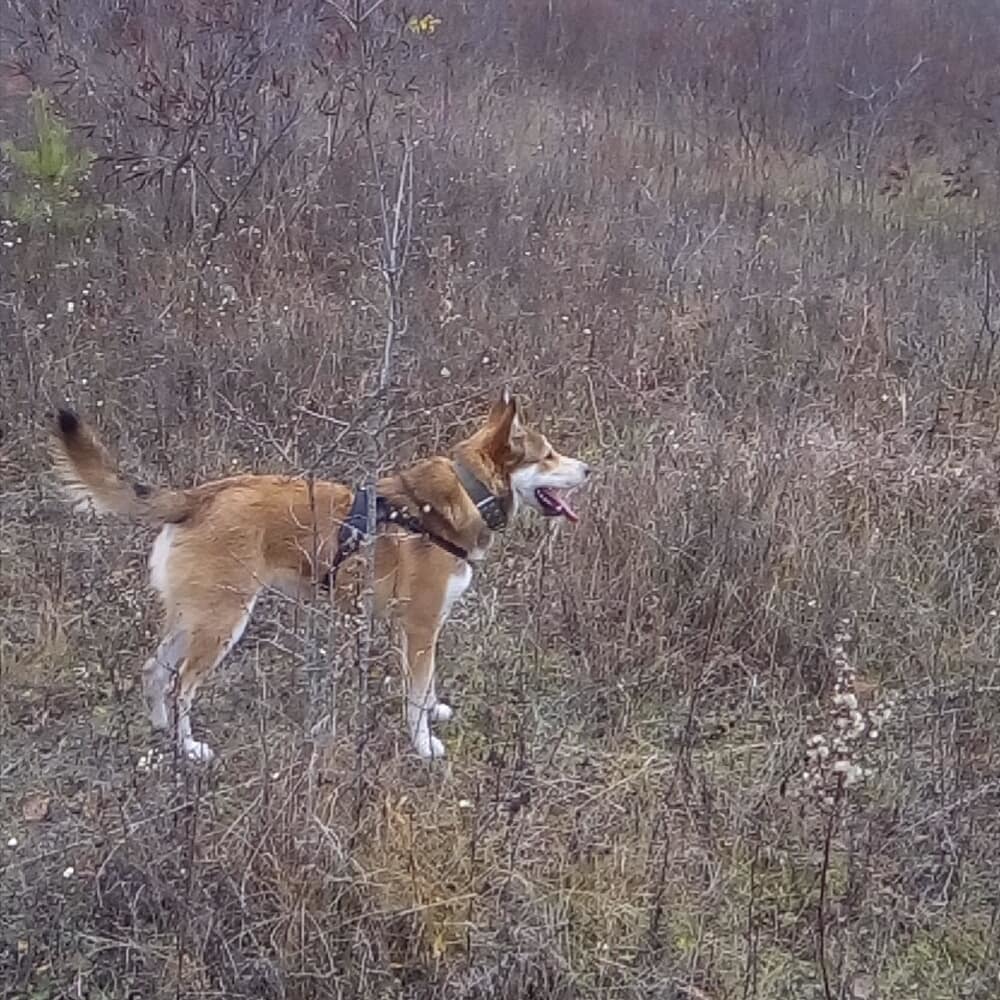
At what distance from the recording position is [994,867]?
10.4 feet

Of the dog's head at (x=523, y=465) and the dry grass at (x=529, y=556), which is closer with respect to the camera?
the dry grass at (x=529, y=556)

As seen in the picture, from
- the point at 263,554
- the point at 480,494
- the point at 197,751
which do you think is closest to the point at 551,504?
the point at 480,494

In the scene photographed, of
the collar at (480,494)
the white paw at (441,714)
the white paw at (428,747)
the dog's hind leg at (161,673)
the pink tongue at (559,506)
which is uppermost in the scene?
the collar at (480,494)

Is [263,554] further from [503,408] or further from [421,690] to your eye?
[503,408]

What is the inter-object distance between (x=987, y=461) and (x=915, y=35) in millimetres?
8621

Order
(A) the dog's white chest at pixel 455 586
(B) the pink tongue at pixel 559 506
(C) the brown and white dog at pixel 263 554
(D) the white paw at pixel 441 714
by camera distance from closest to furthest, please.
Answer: (C) the brown and white dog at pixel 263 554 < (D) the white paw at pixel 441 714 < (A) the dog's white chest at pixel 455 586 < (B) the pink tongue at pixel 559 506

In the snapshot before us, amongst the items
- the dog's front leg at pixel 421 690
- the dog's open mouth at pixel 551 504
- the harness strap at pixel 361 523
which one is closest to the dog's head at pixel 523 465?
the dog's open mouth at pixel 551 504

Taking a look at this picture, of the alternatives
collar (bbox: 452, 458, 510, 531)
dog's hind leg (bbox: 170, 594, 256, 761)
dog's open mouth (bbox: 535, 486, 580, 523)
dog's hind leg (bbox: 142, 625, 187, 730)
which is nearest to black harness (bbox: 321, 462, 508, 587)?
collar (bbox: 452, 458, 510, 531)

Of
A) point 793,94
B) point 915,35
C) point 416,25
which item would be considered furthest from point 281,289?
point 915,35

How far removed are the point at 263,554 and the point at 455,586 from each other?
62cm

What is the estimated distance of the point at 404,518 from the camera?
372 cm

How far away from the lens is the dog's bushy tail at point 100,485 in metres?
3.44

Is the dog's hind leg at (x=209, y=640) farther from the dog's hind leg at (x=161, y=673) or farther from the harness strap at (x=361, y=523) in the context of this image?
the harness strap at (x=361, y=523)

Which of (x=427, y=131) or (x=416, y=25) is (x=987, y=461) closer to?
(x=416, y=25)
